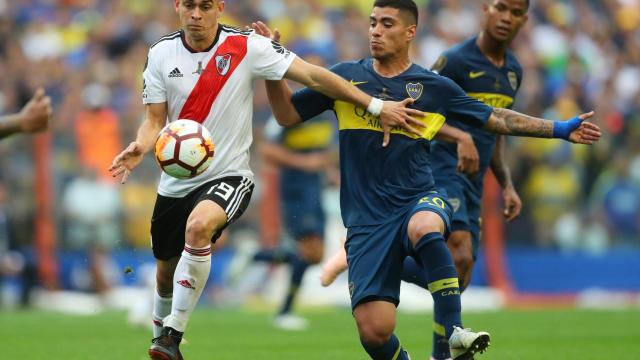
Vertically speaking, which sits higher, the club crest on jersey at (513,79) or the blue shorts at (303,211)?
the blue shorts at (303,211)

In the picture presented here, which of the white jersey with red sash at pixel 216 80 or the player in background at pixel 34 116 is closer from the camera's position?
the white jersey with red sash at pixel 216 80

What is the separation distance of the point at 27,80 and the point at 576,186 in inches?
321

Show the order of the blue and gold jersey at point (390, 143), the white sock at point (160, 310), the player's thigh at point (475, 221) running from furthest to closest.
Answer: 1. the player's thigh at point (475, 221)
2. the white sock at point (160, 310)
3. the blue and gold jersey at point (390, 143)

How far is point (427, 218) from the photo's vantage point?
7469 mm

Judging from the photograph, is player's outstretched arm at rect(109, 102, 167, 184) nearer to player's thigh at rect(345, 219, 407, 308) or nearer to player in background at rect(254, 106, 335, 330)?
player's thigh at rect(345, 219, 407, 308)

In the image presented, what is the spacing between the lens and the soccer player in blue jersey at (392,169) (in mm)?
7430

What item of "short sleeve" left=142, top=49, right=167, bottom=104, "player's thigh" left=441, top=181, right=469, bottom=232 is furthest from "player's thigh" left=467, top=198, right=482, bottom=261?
"short sleeve" left=142, top=49, right=167, bottom=104

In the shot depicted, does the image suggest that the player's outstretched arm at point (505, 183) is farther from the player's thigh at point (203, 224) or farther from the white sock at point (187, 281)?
the white sock at point (187, 281)

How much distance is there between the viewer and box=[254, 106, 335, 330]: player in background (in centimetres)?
1405

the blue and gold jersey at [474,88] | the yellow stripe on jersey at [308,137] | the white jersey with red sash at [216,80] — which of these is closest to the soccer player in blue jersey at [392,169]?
the white jersey with red sash at [216,80]

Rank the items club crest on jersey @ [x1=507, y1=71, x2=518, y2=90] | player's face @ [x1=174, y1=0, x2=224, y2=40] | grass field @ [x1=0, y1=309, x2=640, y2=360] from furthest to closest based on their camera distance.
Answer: grass field @ [x1=0, y1=309, x2=640, y2=360] < club crest on jersey @ [x1=507, y1=71, x2=518, y2=90] < player's face @ [x1=174, y1=0, x2=224, y2=40]

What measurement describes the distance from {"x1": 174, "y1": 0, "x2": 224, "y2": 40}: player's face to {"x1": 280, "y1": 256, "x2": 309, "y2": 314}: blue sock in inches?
239

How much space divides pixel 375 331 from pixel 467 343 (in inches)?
25.1

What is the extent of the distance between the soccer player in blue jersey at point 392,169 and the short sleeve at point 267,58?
100mm
